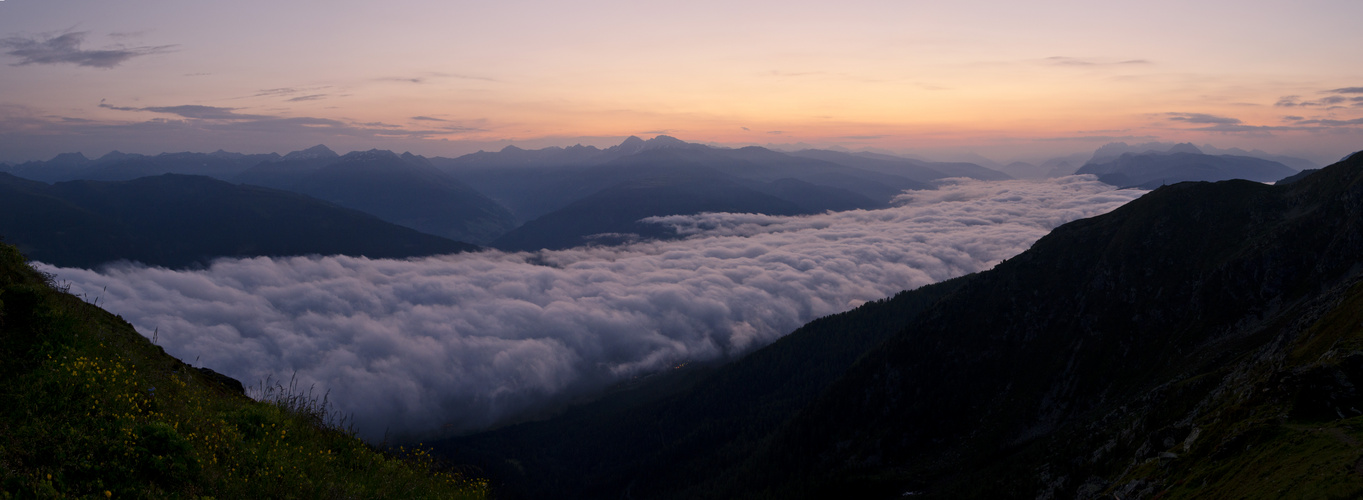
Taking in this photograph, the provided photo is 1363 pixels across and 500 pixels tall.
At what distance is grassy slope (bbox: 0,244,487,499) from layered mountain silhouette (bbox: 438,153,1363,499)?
1970 centimetres

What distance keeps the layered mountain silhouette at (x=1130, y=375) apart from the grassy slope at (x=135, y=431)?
19.7 m

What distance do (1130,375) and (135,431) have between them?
125 m

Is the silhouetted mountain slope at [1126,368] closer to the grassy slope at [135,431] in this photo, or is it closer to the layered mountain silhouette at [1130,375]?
the layered mountain silhouette at [1130,375]

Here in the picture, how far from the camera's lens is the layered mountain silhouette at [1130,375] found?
3331cm

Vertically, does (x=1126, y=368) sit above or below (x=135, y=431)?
below

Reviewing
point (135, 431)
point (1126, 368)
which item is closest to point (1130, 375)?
point (1126, 368)

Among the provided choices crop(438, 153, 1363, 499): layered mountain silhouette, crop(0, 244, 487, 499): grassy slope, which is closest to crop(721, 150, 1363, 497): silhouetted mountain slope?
crop(438, 153, 1363, 499): layered mountain silhouette

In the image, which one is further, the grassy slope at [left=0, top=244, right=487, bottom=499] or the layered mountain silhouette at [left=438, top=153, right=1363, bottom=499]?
the layered mountain silhouette at [left=438, top=153, right=1363, bottom=499]

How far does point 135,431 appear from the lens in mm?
12352

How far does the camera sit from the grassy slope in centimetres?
1139

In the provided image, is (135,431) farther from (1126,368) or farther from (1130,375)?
A: (1126,368)

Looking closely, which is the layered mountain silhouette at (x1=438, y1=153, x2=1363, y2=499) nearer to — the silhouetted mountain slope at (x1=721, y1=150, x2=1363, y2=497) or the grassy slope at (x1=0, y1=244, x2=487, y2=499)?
the silhouetted mountain slope at (x1=721, y1=150, x2=1363, y2=497)

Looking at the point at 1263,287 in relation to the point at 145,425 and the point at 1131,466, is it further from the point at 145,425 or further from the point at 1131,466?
the point at 145,425

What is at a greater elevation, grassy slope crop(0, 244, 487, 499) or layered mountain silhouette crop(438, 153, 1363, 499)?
grassy slope crop(0, 244, 487, 499)
